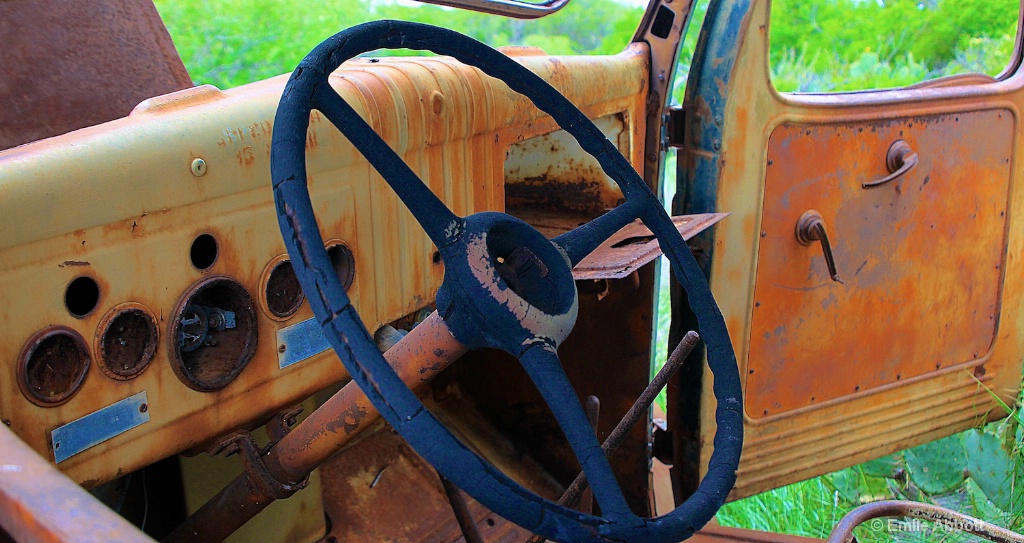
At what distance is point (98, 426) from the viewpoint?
3.80 ft

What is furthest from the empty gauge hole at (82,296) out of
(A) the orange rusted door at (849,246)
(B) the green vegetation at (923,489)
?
(B) the green vegetation at (923,489)

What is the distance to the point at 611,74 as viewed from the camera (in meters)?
2.03

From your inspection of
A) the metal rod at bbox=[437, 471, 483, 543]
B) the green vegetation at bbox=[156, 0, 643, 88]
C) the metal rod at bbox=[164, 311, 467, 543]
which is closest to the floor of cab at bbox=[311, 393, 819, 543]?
the metal rod at bbox=[437, 471, 483, 543]

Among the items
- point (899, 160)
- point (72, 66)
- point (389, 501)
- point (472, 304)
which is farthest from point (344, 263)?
point (899, 160)

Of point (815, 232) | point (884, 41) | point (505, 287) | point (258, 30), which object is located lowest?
point (884, 41)

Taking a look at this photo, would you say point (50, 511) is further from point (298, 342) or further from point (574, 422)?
point (298, 342)

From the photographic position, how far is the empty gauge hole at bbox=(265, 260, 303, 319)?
135cm

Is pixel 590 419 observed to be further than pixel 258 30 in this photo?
No

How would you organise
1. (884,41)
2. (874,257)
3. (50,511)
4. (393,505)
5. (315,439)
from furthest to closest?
(884,41) < (874,257) < (393,505) < (315,439) < (50,511)

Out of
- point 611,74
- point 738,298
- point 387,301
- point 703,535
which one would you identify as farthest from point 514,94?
point 703,535

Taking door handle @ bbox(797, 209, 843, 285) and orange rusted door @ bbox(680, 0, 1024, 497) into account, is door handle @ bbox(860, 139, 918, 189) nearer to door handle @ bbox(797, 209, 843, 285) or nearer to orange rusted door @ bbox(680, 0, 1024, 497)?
orange rusted door @ bbox(680, 0, 1024, 497)

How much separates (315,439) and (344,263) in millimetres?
320

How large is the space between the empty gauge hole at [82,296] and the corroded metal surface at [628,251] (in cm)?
72

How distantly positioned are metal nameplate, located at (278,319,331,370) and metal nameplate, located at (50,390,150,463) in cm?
23
